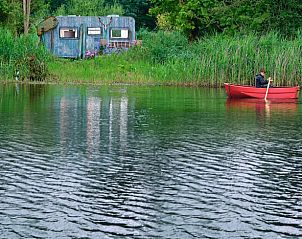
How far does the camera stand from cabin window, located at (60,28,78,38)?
65.0 metres

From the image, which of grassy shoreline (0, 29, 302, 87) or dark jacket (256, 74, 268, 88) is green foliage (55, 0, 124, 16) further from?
dark jacket (256, 74, 268, 88)

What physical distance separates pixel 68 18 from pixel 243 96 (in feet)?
94.9

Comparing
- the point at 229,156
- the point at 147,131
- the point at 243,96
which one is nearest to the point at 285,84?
the point at 243,96

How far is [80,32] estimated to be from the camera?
64812 millimetres

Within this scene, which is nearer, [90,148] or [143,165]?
[143,165]

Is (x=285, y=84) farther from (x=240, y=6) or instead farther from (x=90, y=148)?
(x=90, y=148)

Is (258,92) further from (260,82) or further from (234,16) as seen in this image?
(234,16)

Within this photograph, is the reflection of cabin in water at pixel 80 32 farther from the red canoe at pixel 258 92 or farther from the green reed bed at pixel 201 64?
the red canoe at pixel 258 92

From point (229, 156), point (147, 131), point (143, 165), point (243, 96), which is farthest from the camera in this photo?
point (243, 96)

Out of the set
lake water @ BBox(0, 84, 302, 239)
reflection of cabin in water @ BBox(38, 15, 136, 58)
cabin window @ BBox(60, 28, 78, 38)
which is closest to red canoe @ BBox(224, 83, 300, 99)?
lake water @ BBox(0, 84, 302, 239)

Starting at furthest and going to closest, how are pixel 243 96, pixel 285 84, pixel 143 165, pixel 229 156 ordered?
pixel 285 84, pixel 243 96, pixel 229 156, pixel 143 165

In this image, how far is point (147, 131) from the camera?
84.1ft

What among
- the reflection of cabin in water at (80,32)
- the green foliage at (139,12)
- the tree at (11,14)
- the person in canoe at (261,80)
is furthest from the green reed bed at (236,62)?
the green foliage at (139,12)

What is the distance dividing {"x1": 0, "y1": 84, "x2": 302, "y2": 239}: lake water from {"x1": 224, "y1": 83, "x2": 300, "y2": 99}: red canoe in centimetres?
590
